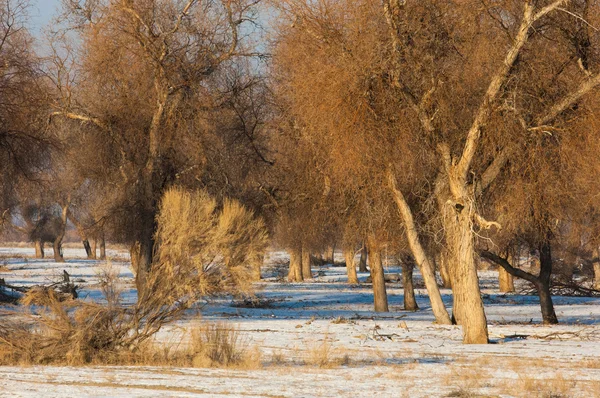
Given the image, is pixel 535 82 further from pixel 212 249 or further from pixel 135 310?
pixel 135 310

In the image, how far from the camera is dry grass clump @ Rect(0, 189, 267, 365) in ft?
45.7

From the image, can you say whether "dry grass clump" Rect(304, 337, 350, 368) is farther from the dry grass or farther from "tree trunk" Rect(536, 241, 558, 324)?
"tree trunk" Rect(536, 241, 558, 324)

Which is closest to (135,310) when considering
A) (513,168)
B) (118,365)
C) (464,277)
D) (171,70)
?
(118,365)

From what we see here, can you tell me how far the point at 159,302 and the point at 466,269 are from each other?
22.4 feet

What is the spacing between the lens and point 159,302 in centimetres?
1485

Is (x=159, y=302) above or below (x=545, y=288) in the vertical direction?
above

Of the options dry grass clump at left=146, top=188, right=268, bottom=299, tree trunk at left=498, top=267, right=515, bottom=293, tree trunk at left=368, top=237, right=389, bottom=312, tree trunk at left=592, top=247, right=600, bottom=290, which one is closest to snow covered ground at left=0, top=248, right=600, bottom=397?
dry grass clump at left=146, top=188, right=268, bottom=299

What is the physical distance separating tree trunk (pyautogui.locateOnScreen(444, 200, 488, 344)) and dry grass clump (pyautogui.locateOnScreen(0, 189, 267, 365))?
447 cm

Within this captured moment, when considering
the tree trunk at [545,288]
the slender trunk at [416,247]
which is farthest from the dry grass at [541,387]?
the tree trunk at [545,288]

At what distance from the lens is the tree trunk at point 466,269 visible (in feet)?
59.8

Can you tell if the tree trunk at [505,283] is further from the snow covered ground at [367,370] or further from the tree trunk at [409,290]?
the snow covered ground at [367,370]

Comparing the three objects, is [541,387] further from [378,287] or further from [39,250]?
[39,250]

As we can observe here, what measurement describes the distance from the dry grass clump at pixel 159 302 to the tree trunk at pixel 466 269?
4469 mm

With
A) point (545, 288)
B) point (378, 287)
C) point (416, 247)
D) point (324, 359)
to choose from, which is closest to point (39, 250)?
point (378, 287)
